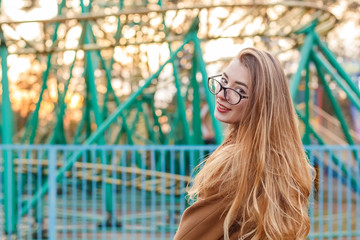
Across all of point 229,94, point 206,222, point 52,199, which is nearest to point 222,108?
point 229,94

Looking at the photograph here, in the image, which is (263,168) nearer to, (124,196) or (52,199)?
(52,199)

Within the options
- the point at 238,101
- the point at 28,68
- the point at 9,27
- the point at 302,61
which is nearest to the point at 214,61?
the point at 302,61

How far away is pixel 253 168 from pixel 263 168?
3 centimetres

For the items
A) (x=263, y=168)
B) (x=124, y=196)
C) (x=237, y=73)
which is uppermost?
(x=237, y=73)

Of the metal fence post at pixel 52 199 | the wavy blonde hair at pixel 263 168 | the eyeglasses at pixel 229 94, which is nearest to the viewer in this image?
the wavy blonde hair at pixel 263 168

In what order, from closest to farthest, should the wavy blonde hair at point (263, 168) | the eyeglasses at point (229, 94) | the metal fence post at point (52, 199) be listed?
the wavy blonde hair at point (263, 168), the eyeglasses at point (229, 94), the metal fence post at point (52, 199)

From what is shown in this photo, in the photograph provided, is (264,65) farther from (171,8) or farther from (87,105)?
(87,105)

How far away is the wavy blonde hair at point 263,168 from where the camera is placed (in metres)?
1.31

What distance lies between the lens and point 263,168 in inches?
52.8

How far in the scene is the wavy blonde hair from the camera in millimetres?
1306

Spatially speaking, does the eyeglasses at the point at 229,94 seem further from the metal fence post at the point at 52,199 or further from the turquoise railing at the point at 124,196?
the metal fence post at the point at 52,199

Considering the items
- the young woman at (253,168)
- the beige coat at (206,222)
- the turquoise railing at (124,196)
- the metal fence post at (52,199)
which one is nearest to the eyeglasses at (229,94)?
the young woman at (253,168)

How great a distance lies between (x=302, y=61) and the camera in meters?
5.67

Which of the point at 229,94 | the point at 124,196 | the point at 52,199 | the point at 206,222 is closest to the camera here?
the point at 206,222
